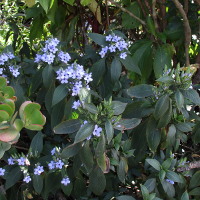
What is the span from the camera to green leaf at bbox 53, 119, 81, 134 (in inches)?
40.0

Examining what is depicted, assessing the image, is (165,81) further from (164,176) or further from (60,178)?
(60,178)

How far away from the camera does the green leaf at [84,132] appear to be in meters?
0.92

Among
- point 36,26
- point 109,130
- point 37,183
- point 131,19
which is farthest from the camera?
point 36,26

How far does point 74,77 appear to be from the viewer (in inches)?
42.1

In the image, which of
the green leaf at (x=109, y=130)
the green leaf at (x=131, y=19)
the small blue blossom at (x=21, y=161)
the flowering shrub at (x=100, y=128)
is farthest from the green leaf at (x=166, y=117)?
the green leaf at (x=131, y=19)

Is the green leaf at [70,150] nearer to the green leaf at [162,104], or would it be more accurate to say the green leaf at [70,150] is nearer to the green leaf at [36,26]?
the green leaf at [162,104]

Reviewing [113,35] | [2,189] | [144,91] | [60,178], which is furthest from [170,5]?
[2,189]

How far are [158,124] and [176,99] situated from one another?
0.42 ft

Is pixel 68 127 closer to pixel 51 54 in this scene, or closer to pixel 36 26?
pixel 51 54

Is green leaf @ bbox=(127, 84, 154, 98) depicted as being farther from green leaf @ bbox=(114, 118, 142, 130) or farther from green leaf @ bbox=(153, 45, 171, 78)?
green leaf @ bbox=(153, 45, 171, 78)

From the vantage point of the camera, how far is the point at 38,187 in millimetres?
1131

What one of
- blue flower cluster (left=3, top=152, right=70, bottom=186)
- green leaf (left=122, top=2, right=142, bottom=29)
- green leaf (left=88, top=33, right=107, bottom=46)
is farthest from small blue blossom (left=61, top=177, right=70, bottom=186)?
green leaf (left=122, top=2, right=142, bottom=29)

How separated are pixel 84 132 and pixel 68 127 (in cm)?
11

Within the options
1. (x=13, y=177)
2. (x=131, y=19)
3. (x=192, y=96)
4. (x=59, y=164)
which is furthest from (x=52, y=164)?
(x=131, y=19)
